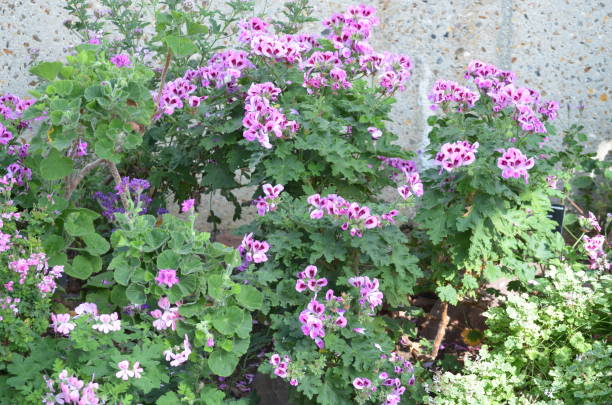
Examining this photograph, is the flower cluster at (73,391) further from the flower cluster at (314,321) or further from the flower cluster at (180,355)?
the flower cluster at (314,321)

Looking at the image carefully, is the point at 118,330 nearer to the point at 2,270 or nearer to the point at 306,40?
the point at 2,270

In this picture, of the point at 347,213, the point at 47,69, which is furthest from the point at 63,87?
the point at 347,213

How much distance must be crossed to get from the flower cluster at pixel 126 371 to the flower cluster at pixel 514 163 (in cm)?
152

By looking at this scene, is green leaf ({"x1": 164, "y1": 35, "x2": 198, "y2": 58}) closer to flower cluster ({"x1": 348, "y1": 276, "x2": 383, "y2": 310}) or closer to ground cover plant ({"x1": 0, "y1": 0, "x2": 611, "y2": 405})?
ground cover plant ({"x1": 0, "y1": 0, "x2": 611, "y2": 405})

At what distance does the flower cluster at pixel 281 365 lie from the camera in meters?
2.50

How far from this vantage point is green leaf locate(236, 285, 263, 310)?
2461 mm

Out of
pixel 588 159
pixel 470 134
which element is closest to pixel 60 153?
pixel 470 134

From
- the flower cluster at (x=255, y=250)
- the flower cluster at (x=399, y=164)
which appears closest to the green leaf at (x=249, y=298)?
the flower cluster at (x=255, y=250)

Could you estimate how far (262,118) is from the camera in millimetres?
2836

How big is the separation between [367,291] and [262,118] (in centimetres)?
74

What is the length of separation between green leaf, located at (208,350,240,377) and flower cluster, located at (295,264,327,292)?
0.35 meters

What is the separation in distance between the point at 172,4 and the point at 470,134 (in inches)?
58.4

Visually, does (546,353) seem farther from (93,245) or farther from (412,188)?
(93,245)

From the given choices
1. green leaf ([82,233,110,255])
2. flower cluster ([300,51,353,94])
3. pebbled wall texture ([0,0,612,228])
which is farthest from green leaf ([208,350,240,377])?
pebbled wall texture ([0,0,612,228])
